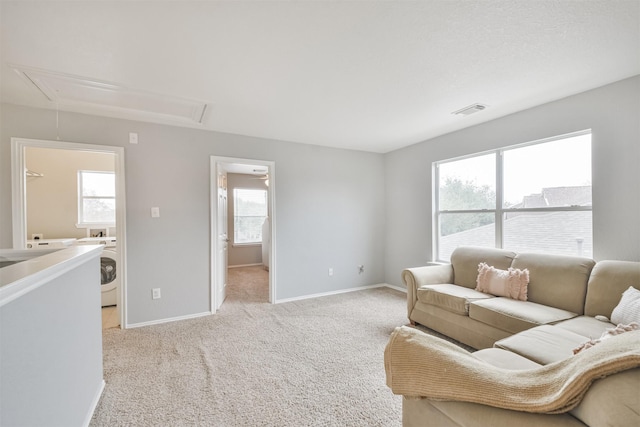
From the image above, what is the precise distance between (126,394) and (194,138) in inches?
108

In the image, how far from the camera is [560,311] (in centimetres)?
226

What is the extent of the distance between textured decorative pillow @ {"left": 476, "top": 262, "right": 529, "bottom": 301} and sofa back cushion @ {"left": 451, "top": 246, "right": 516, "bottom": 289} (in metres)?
0.14

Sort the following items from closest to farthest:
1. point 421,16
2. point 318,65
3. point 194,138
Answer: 1. point 421,16
2. point 318,65
3. point 194,138

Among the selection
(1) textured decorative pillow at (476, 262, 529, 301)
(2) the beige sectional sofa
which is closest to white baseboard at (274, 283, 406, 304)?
(2) the beige sectional sofa

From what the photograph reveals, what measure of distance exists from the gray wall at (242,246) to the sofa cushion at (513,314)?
5512 mm

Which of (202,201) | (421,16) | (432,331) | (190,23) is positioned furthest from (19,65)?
(432,331)

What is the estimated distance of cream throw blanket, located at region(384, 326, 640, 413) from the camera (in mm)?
722

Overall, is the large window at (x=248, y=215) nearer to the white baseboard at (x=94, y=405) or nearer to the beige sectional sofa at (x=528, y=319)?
the beige sectional sofa at (x=528, y=319)

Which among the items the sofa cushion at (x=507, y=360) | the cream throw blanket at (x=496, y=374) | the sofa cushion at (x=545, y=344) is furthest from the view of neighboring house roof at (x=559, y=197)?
the cream throw blanket at (x=496, y=374)

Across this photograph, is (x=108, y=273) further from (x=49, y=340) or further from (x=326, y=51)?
(x=326, y=51)

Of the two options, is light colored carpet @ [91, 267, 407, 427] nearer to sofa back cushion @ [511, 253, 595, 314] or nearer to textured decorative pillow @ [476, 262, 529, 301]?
textured decorative pillow @ [476, 262, 529, 301]

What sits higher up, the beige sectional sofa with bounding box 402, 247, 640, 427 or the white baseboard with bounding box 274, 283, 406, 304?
the beige sectional sofa with bounding box 402, 247, 640, 427

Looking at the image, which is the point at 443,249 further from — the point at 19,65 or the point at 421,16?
the point at 19,65

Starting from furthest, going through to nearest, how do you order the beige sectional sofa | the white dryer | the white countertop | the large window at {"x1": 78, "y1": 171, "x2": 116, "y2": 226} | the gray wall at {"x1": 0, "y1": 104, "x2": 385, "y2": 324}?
the large window at {"x1": 78, "y1": 171, "x2": 116, "y2": 226} → the white dryer → the gray wall at {"x1": 0, "y1": 104, "x2": 385, "y2": 324} → the white countertop → the beige sectional sofa
